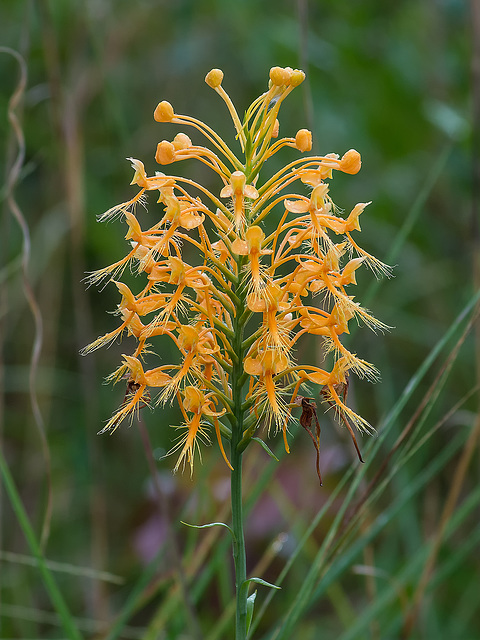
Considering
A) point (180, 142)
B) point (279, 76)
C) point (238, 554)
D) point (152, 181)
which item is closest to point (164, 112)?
point (180, 142)

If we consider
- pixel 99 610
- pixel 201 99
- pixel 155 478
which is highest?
pixel 201 99

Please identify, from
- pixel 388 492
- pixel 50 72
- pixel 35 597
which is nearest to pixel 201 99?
pixel 50 72

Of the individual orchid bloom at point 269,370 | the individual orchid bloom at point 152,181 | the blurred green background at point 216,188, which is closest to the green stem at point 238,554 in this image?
the individual orchid bloom at point 269,370

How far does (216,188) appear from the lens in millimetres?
5492

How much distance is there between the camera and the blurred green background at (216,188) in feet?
13.0

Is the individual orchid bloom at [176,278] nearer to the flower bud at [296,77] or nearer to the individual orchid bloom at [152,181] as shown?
the individual orchid bloom at [152,181]

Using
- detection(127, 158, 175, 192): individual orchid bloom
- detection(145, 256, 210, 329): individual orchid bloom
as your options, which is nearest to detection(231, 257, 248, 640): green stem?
detection(145, 256, 210, 329): individual orchid bloom

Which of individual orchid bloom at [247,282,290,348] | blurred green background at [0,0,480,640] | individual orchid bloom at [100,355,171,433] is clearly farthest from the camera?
blurred green background at [0,0,480,640]

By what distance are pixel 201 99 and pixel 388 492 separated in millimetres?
3487

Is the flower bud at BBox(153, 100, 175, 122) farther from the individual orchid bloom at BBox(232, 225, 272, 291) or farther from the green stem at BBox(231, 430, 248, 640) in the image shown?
the green stem at BBox(231, 430, 248, 640)

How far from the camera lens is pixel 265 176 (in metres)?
4.75

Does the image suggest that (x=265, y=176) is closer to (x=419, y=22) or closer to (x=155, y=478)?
(x=419, y=22)

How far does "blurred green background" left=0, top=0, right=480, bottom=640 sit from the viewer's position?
396 cm

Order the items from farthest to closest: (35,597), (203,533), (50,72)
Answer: (35,597) < (203,533) < (50,72)
